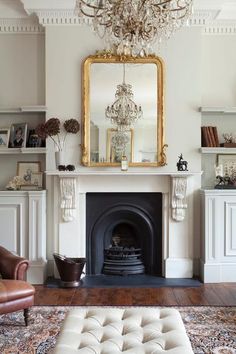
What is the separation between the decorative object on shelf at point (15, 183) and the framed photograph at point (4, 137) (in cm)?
43

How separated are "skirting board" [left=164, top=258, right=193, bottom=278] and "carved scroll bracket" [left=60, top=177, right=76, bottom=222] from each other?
4.25ft

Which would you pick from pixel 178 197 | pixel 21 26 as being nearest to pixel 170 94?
pixel 178 197

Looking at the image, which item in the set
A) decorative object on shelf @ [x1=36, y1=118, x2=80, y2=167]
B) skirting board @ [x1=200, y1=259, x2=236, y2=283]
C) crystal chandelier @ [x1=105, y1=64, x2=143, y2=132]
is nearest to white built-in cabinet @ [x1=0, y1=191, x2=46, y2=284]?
decorative object on shelf @ [x1=36, y1=118, x2=80, y2=167]

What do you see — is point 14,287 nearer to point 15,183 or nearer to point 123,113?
point 15,183

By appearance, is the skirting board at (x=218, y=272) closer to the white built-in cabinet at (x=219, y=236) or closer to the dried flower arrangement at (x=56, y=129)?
the white built-in cabinet at (x=219, y=236)

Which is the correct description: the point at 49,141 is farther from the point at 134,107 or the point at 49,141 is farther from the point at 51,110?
the point at 134,107

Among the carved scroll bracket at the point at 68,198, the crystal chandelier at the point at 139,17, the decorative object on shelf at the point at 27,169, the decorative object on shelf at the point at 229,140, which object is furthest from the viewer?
the decorative object on shelf at the point at 27,169

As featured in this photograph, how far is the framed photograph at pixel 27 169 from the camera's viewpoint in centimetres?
515

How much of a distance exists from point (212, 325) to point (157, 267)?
167 cm

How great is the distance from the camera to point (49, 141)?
16.4 ft

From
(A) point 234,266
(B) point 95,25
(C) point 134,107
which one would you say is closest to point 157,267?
(A) point 234,266

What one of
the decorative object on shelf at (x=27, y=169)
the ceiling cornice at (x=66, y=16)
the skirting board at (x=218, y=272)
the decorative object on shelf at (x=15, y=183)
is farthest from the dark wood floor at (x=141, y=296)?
the ceiling cornice at (x=66, y=16)

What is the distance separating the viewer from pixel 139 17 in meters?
2.61

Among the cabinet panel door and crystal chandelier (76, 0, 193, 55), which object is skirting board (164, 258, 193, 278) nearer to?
the cabinet panel door
